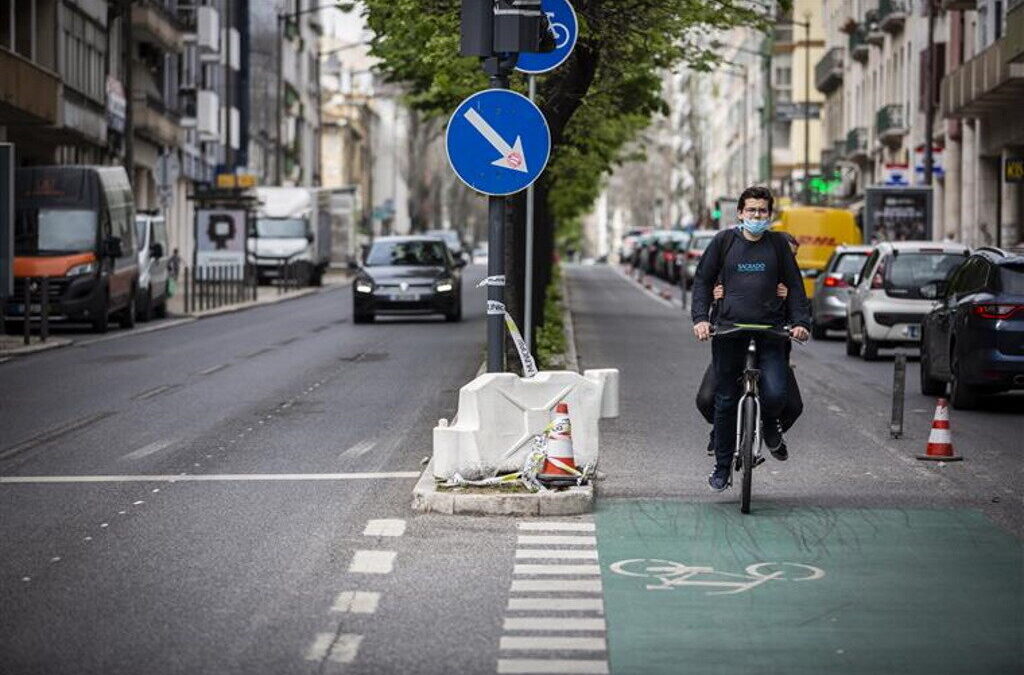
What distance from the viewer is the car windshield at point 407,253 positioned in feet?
140

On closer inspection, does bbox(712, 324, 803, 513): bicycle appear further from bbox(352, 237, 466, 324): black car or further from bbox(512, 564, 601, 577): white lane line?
bbox(352, 237, 466, 324): black car

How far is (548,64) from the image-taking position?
15250 millimetres

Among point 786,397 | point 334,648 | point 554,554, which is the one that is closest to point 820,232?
point 786,397

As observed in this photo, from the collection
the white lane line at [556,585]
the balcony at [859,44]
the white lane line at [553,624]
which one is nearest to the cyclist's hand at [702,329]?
the white lane line at [556,585]

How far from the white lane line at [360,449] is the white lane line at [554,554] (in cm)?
505

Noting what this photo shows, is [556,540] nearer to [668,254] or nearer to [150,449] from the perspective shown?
[150,449]

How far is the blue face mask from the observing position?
12.9m

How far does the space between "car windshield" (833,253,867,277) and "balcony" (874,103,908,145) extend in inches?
1317

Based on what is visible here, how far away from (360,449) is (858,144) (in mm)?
65370

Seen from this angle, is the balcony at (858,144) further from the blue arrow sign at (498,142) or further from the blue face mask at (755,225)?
the blue face mask at (755,225)

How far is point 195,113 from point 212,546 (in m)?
71.3

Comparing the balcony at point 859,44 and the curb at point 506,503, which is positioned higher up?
the balcony at point 859,44

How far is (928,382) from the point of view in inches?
930

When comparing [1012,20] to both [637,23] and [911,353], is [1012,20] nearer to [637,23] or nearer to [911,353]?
[911,353]
